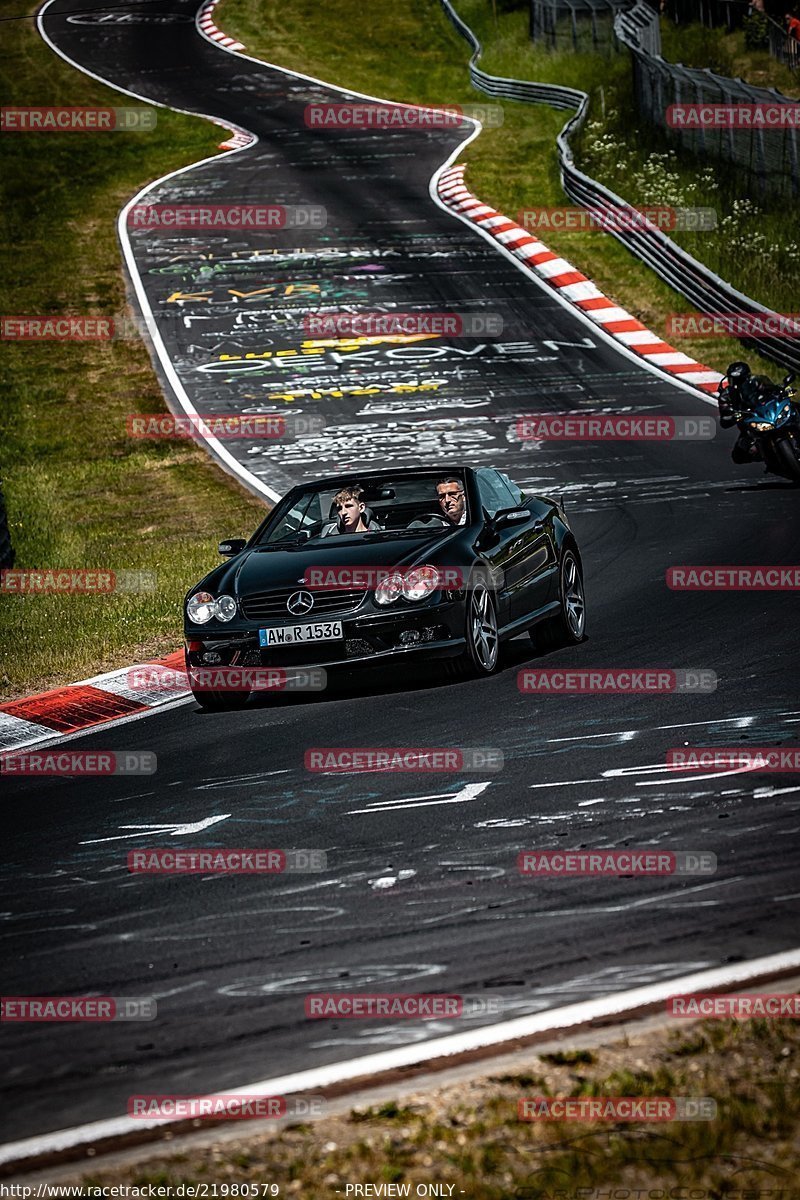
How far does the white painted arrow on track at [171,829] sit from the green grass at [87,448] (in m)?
4.09

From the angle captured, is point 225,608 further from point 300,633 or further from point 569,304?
point 569,304

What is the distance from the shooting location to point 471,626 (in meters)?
10.0

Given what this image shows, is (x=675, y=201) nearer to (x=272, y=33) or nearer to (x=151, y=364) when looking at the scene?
(x=151, y=364)

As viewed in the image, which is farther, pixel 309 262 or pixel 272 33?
pixel 272 33

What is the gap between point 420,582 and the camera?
994cm

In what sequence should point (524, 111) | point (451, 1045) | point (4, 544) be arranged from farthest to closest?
point (524, 111)
point (4, 544)
point (451, 1045)

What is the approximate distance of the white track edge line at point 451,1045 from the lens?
4.45 m

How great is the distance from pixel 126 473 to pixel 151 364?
17.2 feet

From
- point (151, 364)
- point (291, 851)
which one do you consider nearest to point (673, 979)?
point (291, 851)

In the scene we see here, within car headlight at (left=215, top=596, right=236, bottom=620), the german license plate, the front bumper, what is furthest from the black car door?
car headlight at (left=215, top=596, right=236, bottom=620)

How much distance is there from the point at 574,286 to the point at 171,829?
2187cm

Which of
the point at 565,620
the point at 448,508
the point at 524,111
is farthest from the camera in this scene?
the point at 524,111

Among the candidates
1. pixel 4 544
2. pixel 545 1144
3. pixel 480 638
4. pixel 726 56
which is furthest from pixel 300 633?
pixel 726 56

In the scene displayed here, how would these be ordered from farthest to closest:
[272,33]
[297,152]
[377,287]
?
[272,33] → [297,152] → [377,287]
